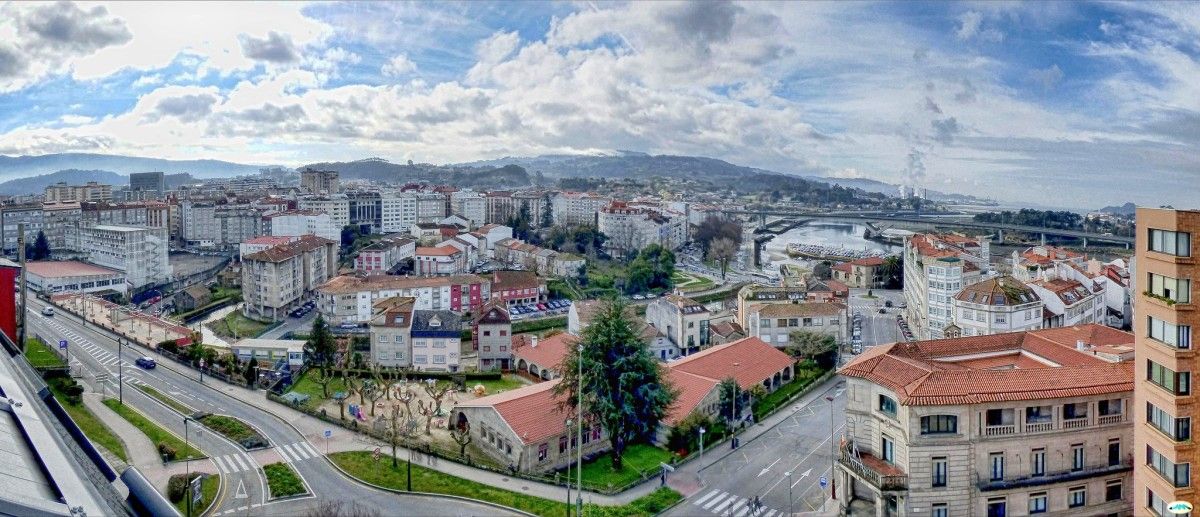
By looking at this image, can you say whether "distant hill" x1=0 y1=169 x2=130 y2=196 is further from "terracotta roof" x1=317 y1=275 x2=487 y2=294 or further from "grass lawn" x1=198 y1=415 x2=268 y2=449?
"grass lawn" x1=198 y1=415 x2=268 y2=449

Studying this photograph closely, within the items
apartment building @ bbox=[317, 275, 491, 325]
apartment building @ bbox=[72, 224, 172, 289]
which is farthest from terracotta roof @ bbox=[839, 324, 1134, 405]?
apartment building @ bbox=[72, 224, 172, 289]

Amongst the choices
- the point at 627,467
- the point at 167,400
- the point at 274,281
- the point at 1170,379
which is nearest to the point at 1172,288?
the point at 1170,379

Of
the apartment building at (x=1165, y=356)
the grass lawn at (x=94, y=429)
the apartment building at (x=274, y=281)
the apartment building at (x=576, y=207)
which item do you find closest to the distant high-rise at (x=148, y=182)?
the apartment building at (x=576, y=207)

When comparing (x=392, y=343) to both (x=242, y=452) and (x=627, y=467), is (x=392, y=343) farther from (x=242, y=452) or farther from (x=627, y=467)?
(x=627, y=467)

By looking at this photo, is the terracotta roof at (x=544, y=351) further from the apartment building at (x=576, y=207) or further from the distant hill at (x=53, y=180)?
the distant hill at (x=53, y=180)

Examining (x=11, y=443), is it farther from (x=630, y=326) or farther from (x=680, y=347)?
(x=680, y=347)
